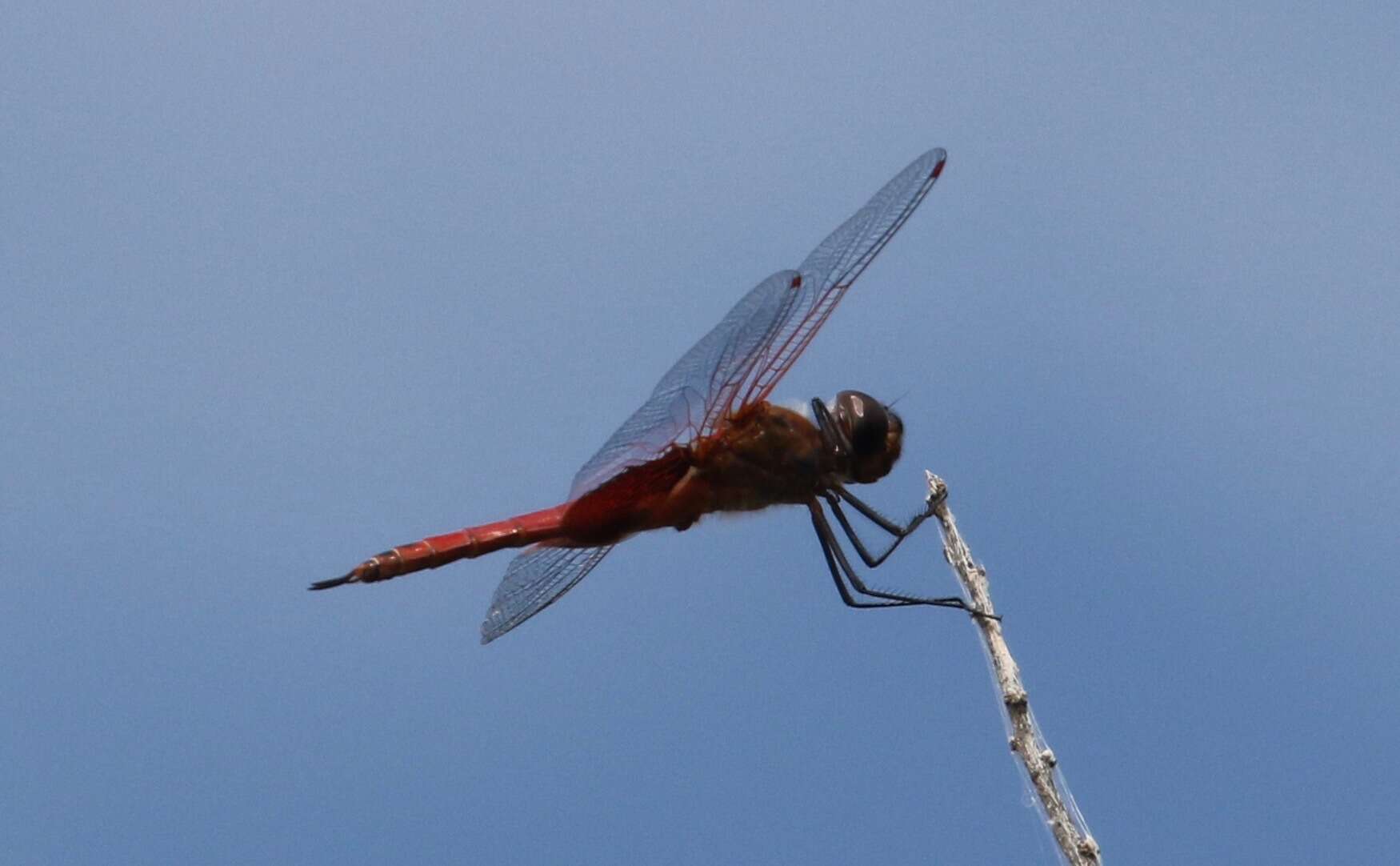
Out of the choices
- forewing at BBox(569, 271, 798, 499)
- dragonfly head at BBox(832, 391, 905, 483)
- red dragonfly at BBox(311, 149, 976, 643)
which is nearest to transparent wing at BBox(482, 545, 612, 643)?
red dragonfly at BBox(311, 149, 976, 643)

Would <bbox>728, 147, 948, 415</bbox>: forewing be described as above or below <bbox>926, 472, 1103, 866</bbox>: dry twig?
above

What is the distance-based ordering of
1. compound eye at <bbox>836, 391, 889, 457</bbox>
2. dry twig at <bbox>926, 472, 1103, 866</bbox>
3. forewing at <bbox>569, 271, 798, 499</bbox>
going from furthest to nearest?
1. compound eye at <bbox>836, 391, 889, 457</bbox>
2. forewing at <bbox>569, 271, 798, 499</bbox>
3. dry twig at <bbox>926, 472, 1103, 866</bbox>

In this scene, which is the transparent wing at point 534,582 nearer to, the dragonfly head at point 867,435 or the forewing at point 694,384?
the forewing at point 694,384

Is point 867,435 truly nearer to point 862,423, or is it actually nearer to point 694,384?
point 862,423

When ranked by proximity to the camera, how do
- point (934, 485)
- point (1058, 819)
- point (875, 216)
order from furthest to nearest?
point (875, 216) → point (934, 485) → point (1058, 819)

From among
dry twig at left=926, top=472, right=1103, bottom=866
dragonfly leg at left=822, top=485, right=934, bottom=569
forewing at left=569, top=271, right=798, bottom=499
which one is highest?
forewing at left=569, top=271, right=798, bottom=499

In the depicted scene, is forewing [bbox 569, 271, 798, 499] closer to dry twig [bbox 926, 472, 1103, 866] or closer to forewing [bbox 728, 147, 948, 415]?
forewing [bbox 728, 147, 948, 415]

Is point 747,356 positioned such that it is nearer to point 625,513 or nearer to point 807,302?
point 807,302

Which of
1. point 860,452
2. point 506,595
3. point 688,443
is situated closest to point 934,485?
point 860,452
